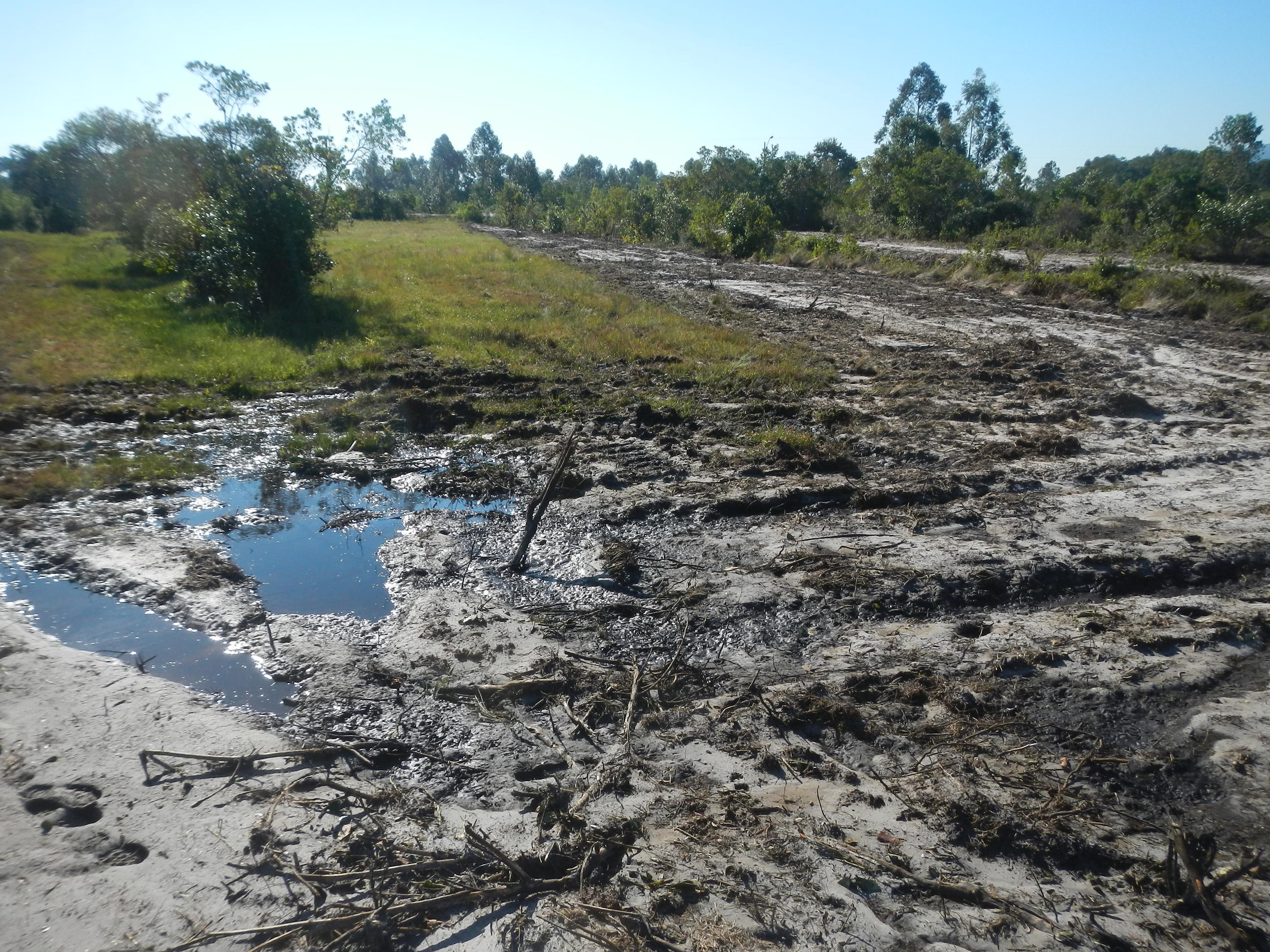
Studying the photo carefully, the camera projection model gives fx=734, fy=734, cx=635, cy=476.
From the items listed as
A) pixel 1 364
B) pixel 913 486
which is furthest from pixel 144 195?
pixel 913 486

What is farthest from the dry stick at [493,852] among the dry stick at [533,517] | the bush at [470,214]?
the bush at [470,214]

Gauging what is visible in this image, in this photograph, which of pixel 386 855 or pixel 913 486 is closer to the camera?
pixel 386 855

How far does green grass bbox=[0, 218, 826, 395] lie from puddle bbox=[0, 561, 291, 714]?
6.26 m

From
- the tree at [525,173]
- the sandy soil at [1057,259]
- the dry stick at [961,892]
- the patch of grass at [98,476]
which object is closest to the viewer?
the dry stick at [961,892]

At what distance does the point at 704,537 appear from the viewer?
6.93 metres

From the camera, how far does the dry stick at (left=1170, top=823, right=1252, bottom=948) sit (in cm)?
→ 293

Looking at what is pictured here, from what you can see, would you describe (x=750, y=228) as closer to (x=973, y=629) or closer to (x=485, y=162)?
(x=973, y=629)

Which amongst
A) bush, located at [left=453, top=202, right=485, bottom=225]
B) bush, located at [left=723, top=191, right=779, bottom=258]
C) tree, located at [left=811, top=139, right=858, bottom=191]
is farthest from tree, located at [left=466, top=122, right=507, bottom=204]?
bush, located at [left=723, top=191, right=779, bottom=258]

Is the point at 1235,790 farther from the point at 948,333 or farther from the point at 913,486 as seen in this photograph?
the point at 948,333

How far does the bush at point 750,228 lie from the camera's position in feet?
114

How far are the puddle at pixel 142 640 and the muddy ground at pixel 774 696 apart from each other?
0.18 meters

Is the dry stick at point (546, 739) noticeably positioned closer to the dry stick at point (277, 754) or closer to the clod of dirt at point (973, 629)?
the dry stick at point (277, 754)

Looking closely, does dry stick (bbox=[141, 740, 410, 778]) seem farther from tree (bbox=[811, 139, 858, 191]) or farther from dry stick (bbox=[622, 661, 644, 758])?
tree (bbox=[811, 139, 858, 191])

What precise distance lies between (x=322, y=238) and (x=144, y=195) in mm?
11246
